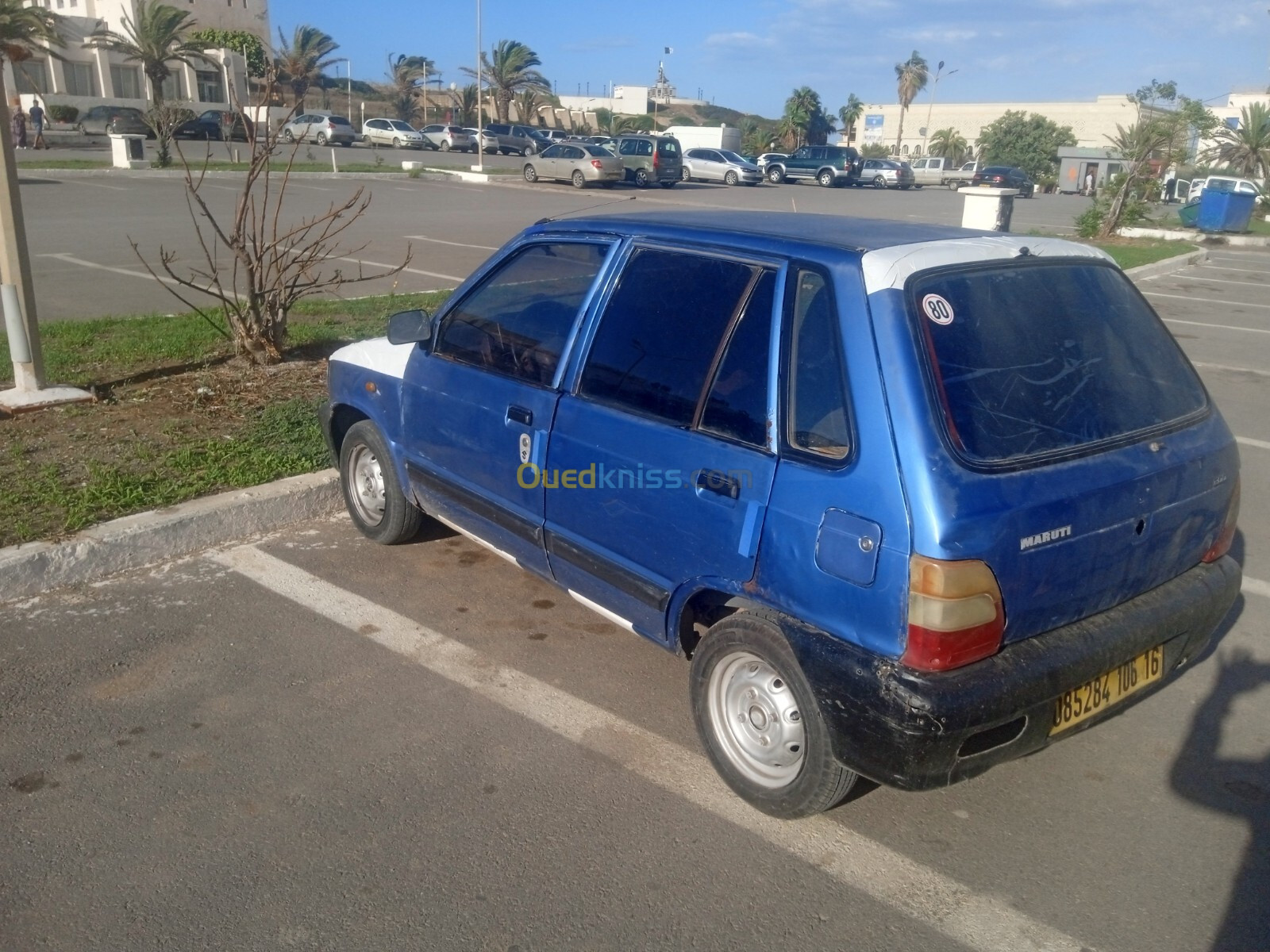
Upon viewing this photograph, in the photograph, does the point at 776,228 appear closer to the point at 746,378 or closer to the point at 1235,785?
the point at 746,378

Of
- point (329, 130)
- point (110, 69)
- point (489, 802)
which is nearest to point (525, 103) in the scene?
point (329, 130)

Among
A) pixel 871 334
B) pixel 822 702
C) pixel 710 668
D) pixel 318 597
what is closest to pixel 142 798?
pixel 318 597

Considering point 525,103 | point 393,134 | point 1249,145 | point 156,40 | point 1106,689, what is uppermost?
point 156,40

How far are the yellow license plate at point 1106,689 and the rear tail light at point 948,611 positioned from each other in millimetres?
404

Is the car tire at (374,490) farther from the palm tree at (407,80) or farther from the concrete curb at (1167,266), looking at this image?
the palm tree at (407,80)

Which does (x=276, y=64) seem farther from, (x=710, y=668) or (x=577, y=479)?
(x=710, y=668)

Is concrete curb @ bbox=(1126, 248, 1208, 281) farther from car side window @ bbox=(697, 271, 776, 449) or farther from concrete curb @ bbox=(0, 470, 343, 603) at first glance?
car side window @ bbox=(697, 271, 776, 449)

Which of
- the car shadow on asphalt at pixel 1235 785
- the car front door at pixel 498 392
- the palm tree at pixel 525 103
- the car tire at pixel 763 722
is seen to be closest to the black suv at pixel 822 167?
the palm tree at pixel 525 103

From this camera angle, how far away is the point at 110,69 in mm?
55219

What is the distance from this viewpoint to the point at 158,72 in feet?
131

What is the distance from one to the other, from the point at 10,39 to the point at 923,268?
136 feet

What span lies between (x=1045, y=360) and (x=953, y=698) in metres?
1.07

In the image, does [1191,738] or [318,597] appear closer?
[1191,738]

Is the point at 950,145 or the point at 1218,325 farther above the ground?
the point at 950,145
